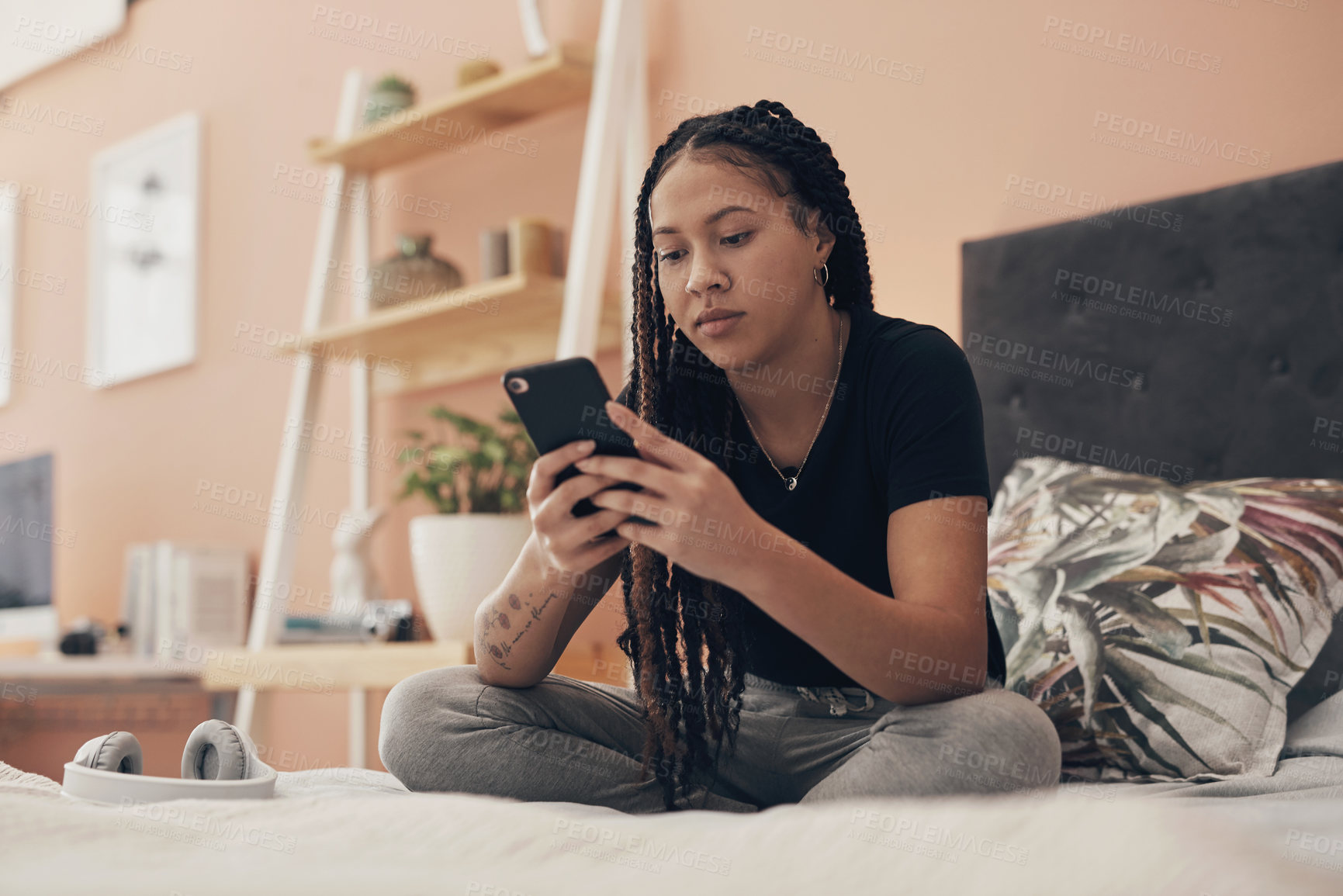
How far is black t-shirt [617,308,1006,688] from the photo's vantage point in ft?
3.44

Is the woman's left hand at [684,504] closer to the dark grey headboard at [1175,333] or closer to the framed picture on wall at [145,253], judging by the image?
the dark grey headboard at [1175,333]

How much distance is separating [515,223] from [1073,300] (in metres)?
1.00

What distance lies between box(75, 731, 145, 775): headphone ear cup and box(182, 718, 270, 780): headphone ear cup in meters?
0.04

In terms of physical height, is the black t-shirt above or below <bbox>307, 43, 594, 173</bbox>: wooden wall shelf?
below

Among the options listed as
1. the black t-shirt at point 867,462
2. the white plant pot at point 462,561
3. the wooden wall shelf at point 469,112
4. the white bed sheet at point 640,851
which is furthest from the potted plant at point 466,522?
the white bed sheet at point 640,851

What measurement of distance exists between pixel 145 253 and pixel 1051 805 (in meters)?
3.33

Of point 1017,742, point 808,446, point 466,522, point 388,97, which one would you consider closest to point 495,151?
point 388,97

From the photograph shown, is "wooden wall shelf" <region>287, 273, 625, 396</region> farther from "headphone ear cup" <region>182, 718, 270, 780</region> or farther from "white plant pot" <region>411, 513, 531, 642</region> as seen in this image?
"headphone ear cup" <region>182, 718, 270, 780</region>

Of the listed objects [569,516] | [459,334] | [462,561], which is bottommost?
[462,561]

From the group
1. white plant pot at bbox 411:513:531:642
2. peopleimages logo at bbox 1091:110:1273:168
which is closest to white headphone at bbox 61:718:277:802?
white plant pot at bbox 411:513:531:642

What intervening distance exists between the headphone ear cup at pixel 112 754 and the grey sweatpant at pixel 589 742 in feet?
0.70

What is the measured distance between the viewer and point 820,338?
1230mm

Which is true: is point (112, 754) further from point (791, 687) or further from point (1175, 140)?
point (1175, 140)

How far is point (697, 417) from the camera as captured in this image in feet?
4.20
